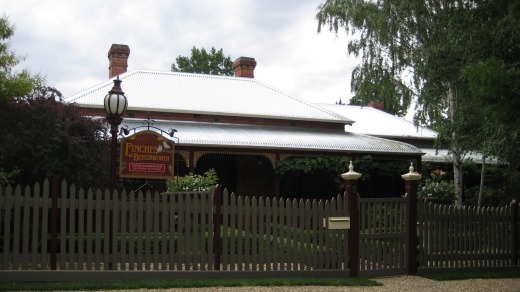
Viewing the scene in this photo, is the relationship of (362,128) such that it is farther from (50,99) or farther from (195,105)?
(50,99)

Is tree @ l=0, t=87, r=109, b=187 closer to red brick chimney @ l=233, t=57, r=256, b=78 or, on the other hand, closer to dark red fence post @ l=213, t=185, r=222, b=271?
dark red fence post @ l=213, t=185, r=222, b=271

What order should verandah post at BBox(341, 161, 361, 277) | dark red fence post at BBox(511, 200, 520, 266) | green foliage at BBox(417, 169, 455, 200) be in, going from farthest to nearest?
green foliage at BBox(417, 169, 455, 200) < dark red fence post at BBox(511, 200, 520, 266) < verandah post at BBox(341, 161, 361, 277)

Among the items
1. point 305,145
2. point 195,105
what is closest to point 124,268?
point 305,145

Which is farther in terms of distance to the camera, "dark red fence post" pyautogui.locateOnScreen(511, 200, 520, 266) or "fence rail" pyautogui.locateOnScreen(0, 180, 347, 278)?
"dark red fence post" pyautogui.locateOnScreen(511, 200, 520, 266)

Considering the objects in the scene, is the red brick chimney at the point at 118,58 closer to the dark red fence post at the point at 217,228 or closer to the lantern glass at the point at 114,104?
the lantern glass at the point at 114,104

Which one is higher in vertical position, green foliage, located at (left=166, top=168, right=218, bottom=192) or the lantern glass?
the lantern glass

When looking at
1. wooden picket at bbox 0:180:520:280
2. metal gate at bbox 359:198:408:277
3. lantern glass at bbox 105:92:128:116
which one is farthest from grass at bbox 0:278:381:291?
lantern glass at bbox 105:92:128:116

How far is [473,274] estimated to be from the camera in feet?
39.0

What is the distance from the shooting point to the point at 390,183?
2459 centimetres

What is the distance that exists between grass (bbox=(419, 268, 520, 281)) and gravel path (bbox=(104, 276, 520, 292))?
214mm

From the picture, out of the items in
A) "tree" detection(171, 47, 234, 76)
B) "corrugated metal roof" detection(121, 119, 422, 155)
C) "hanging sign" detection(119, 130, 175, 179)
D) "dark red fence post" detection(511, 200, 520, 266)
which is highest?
"tree" detection(171, 47, 234, 76)

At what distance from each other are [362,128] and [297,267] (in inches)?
669

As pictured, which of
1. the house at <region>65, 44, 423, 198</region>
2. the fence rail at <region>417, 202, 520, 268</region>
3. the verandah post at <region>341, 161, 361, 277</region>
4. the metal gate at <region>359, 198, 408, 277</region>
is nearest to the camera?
the verandah post at <region>341, 161, 361, 277</region>

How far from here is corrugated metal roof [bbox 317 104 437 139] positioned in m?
26.4
